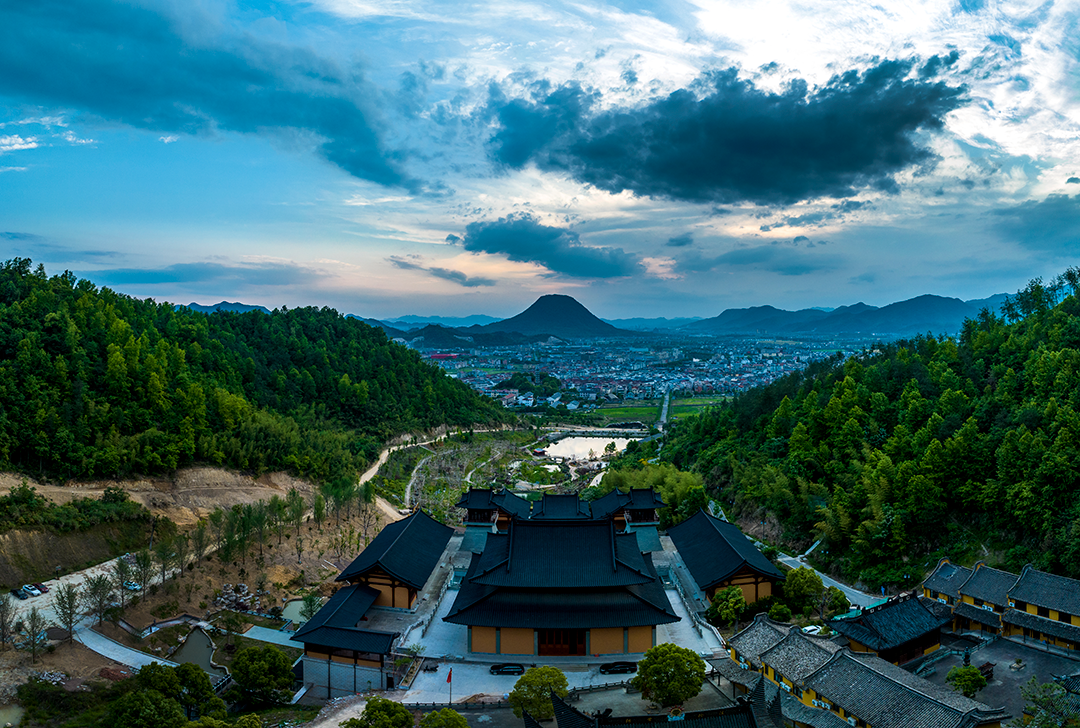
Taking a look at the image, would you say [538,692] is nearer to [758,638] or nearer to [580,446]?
[758,638]

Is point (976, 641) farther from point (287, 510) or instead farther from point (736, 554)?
point (287, 510)

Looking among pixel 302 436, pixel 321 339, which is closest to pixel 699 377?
pixel 321 339

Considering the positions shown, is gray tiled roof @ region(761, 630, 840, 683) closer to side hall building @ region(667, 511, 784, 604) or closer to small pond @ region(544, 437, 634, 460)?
side hall building @ region(667, 511, 784, 604)

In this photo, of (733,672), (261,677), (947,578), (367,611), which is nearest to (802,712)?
(733,672)

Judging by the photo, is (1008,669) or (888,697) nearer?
(888,697)

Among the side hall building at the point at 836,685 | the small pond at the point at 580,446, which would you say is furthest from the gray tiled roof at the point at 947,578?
the small pond at the point at 580,446

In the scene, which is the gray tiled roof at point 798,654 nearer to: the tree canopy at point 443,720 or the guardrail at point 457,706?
the guardrail at point 457,706
